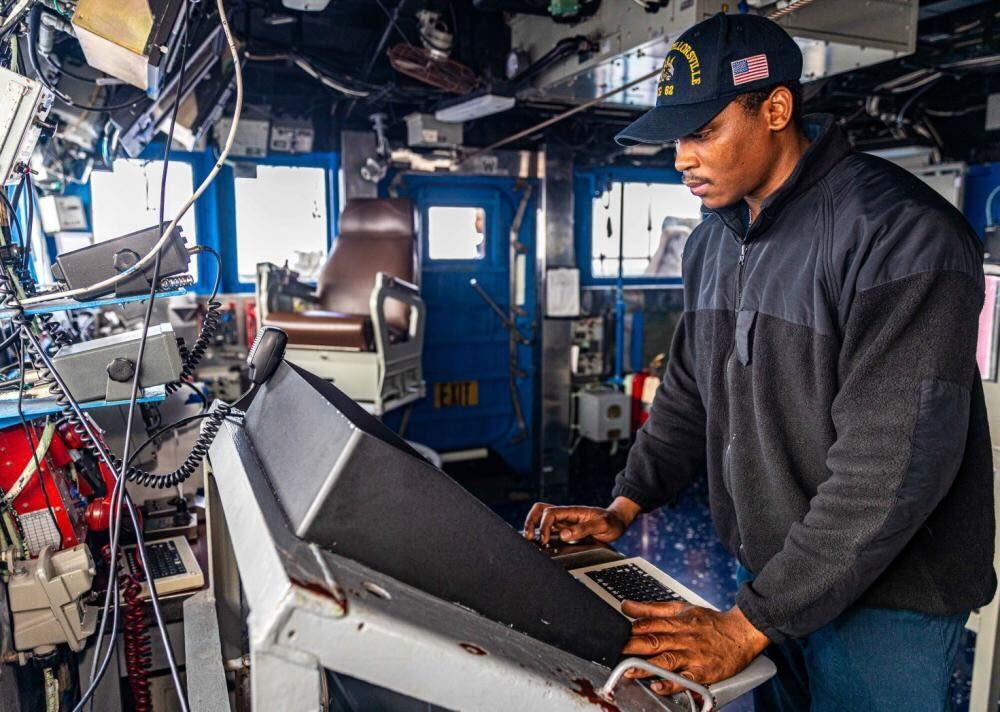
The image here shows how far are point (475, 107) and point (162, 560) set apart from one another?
2.91m

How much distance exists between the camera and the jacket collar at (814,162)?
52.4 inches

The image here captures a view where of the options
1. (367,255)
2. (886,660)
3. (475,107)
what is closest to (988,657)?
(886,660)

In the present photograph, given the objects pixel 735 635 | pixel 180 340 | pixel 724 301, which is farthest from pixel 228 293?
pixel 735 635

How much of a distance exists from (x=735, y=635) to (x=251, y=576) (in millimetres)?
714

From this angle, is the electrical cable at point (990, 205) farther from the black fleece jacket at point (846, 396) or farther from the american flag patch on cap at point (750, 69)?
the american flag patch on cap at point (750, 69)

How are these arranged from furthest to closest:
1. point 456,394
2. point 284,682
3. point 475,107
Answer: point 456,394
point 475,107
point 284,682

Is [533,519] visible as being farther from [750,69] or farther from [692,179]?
[750,69]

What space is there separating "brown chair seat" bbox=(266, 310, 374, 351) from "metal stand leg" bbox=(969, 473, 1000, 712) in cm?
281

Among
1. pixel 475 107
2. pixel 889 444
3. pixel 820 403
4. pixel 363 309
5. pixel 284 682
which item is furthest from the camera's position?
pixel 363 309

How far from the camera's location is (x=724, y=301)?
150 centimetres

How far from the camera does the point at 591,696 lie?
0.87 meters

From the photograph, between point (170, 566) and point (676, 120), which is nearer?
point (676, 120)

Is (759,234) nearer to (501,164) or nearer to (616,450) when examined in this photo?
(501,164)

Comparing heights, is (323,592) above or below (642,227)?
below
